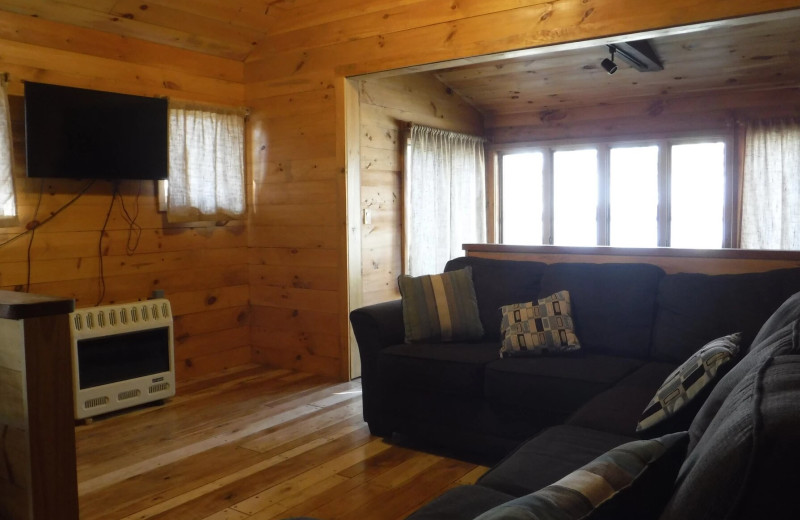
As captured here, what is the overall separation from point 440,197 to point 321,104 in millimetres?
1681

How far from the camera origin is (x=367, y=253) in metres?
5.02


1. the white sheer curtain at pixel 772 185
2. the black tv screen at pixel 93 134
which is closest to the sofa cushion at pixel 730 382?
the black tv screen at pixel 93 134

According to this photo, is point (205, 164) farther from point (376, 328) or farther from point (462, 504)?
point (462, 504)

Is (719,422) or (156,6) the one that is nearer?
(719,422)

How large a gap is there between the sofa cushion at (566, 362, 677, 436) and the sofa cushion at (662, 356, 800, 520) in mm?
1240

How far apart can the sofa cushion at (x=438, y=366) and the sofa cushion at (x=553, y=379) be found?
82 millimetres

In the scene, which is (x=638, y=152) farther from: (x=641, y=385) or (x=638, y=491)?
(x=638, y=491)

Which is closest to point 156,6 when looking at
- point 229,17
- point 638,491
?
point 229,17

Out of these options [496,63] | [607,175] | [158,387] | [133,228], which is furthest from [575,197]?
[158,387]

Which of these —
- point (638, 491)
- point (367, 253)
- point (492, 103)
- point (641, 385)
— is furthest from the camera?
point (492, 103)

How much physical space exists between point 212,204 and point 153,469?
222 centimetres

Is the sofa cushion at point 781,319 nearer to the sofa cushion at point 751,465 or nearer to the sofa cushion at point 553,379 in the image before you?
the sofa cushion at point 553,379

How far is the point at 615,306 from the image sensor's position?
326cm

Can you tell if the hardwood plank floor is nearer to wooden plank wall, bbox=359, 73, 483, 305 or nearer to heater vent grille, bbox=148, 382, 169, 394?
heater vent grille, bbox=148, 382, 169, 394
